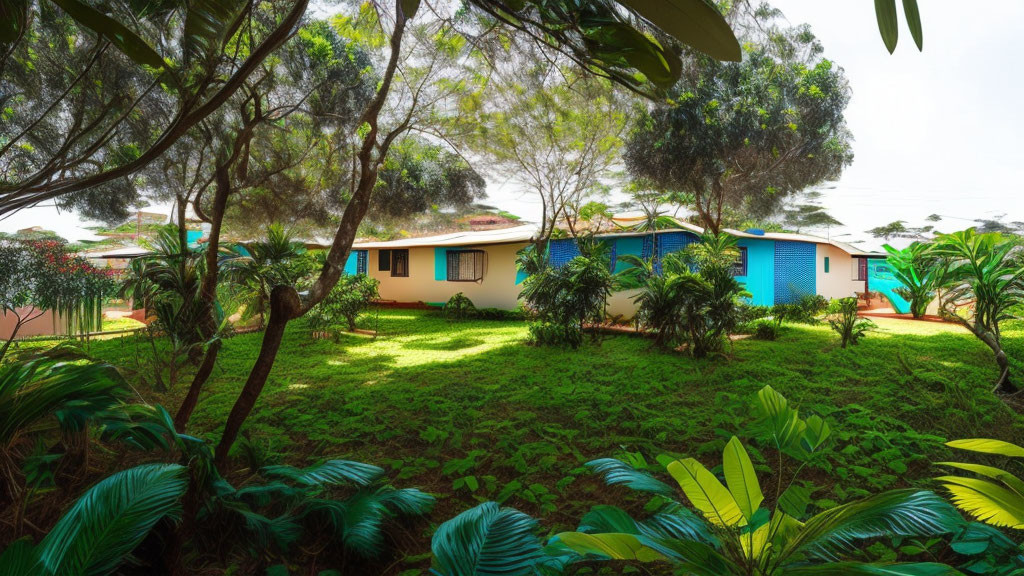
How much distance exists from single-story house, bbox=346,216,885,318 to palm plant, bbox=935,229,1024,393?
670 centimetres

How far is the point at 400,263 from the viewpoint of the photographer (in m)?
17.5

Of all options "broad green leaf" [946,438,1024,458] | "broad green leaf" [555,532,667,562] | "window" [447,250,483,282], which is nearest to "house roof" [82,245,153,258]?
"window" [447,250,483,282]

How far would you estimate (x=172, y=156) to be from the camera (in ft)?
27.4

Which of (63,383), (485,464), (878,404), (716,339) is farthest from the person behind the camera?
(716,339)

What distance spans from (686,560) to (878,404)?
13.3ft

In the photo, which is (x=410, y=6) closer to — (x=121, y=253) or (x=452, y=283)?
(x=452, y=283)

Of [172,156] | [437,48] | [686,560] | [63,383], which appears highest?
[437,48]

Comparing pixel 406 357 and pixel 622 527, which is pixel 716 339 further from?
pixel 622 527

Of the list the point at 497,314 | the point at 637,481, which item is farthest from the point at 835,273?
the point at 637,481

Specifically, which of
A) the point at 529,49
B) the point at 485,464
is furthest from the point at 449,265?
the point at 485,464

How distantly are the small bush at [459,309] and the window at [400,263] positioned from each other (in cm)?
404

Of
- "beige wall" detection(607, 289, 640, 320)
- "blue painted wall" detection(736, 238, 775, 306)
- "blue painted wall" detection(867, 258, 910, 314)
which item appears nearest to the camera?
"beige wall" detection(607, 289, 640, 320)

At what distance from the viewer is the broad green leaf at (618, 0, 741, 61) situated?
73cm

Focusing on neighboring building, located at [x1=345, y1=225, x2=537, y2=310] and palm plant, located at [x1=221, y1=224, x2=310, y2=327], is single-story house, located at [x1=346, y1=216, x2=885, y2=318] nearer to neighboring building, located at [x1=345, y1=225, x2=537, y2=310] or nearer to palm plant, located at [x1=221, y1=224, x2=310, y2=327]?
neighboring building, located at [x1=345, y1=225, x2=537, y2=310]
